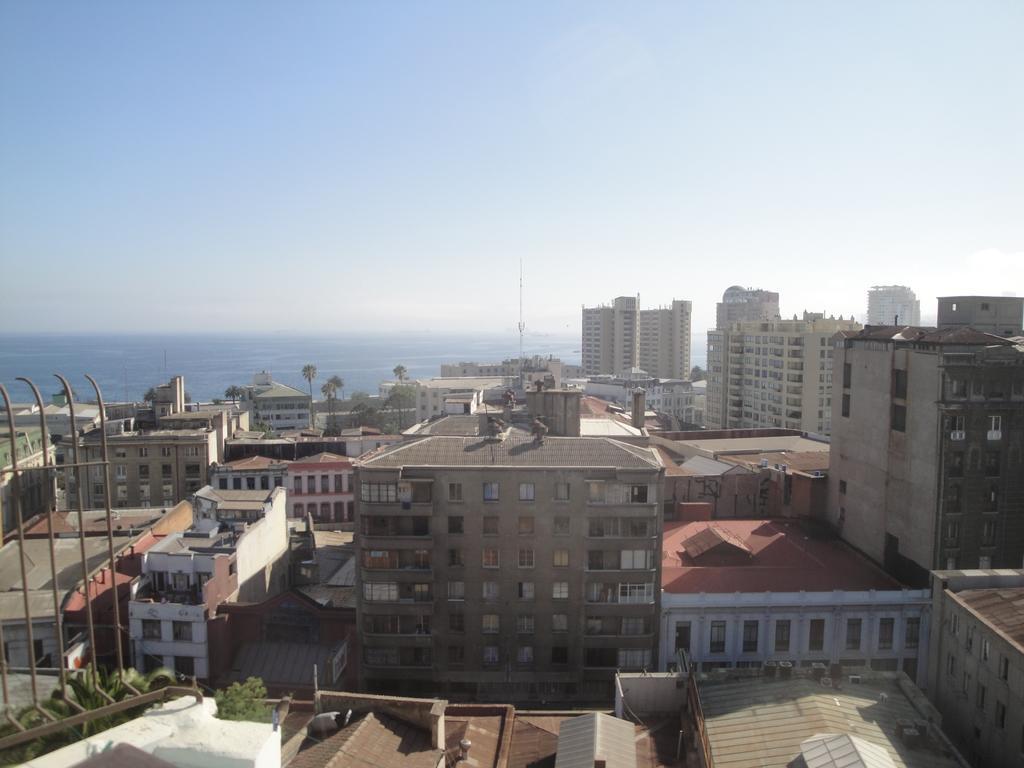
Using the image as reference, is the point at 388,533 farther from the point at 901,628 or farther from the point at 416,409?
the point at 416,409

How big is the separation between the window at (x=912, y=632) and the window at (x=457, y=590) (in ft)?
73.4

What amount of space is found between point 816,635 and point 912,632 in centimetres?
506

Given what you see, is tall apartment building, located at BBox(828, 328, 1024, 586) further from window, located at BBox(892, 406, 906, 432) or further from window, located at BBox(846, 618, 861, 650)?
window, located at BBox(846, 618, 861, 650)

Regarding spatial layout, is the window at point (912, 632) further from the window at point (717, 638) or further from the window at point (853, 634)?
the window at point (717, 638)

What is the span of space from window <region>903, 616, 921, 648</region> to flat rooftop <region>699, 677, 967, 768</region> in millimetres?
9057

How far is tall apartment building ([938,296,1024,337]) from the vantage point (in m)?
51.8

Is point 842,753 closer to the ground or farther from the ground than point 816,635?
farther from the ground

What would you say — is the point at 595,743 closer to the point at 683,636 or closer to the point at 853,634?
the point at 683,636

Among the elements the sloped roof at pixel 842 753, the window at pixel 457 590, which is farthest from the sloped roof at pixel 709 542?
the sloped roof at pixel 842 753

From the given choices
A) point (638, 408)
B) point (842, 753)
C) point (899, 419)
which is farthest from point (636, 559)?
point (638, 408)

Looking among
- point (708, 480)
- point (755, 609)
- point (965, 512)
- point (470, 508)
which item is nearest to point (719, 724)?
point (755, 609)

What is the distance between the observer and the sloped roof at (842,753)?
21.5 meters

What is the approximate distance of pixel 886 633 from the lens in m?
38.9

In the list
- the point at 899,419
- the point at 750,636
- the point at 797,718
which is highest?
the point at 899,419
